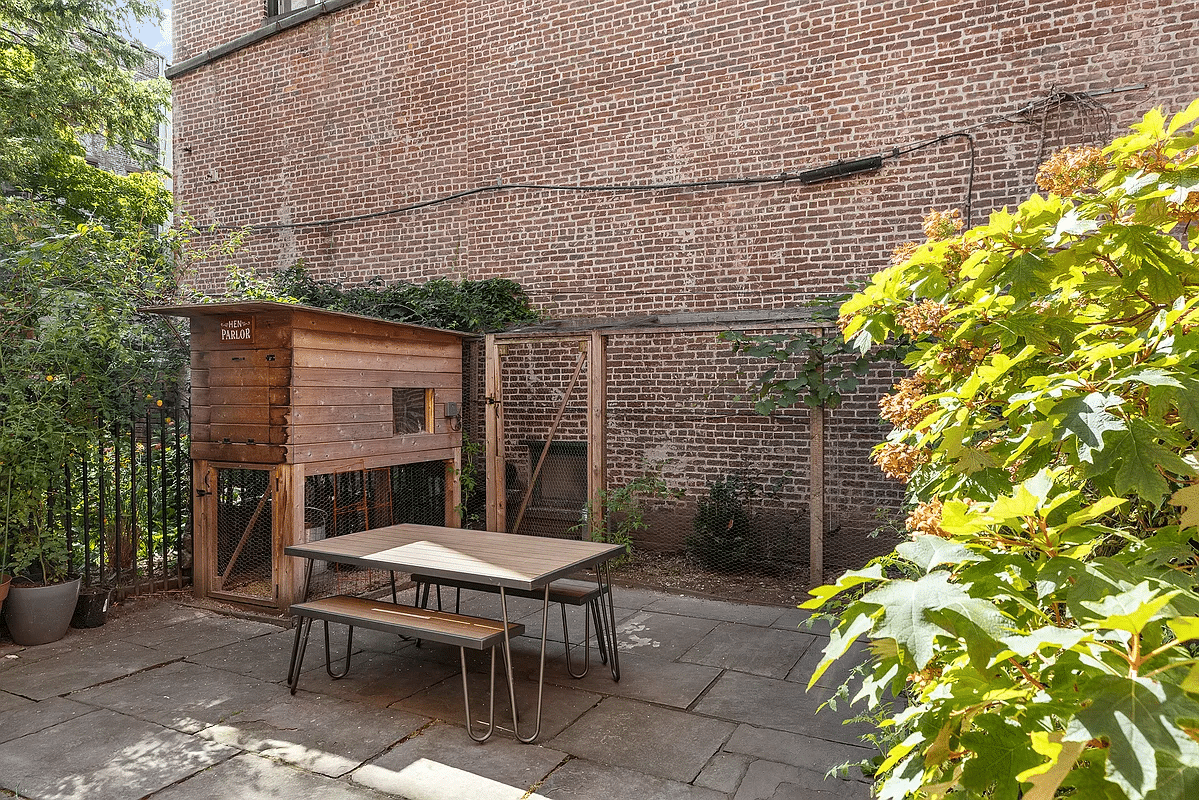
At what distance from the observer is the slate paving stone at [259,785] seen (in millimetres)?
3318

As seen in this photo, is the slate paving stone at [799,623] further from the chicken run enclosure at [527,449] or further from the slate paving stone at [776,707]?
the slate paving stone at [776,707]

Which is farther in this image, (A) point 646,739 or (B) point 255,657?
(B) point 255,657

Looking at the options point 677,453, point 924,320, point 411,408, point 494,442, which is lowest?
point 677,453

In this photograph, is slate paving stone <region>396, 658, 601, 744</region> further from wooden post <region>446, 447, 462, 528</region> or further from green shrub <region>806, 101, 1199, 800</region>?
wooden post <region>446, 447, 462, 528</region>

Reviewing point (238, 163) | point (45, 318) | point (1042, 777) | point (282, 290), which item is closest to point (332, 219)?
point (282, 290)

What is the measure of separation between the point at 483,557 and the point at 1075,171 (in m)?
3.40

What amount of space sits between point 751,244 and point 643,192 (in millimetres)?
1360

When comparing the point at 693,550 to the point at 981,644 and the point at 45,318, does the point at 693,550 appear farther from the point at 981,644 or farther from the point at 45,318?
the point at 981,644

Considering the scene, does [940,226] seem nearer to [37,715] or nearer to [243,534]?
[37,715]

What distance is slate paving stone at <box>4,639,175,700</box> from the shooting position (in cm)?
454

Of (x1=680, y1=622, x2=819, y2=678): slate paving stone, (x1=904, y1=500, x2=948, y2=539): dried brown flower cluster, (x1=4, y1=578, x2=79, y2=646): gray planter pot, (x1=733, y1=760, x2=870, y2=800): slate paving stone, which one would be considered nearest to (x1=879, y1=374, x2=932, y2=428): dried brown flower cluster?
(x1=904, y1=500, x2=948, y2=539): dried brown flower cluster

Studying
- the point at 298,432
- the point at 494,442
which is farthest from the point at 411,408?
the point at 298,432

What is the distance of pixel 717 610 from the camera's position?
6387mm

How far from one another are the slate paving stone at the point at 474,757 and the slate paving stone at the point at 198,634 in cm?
223
